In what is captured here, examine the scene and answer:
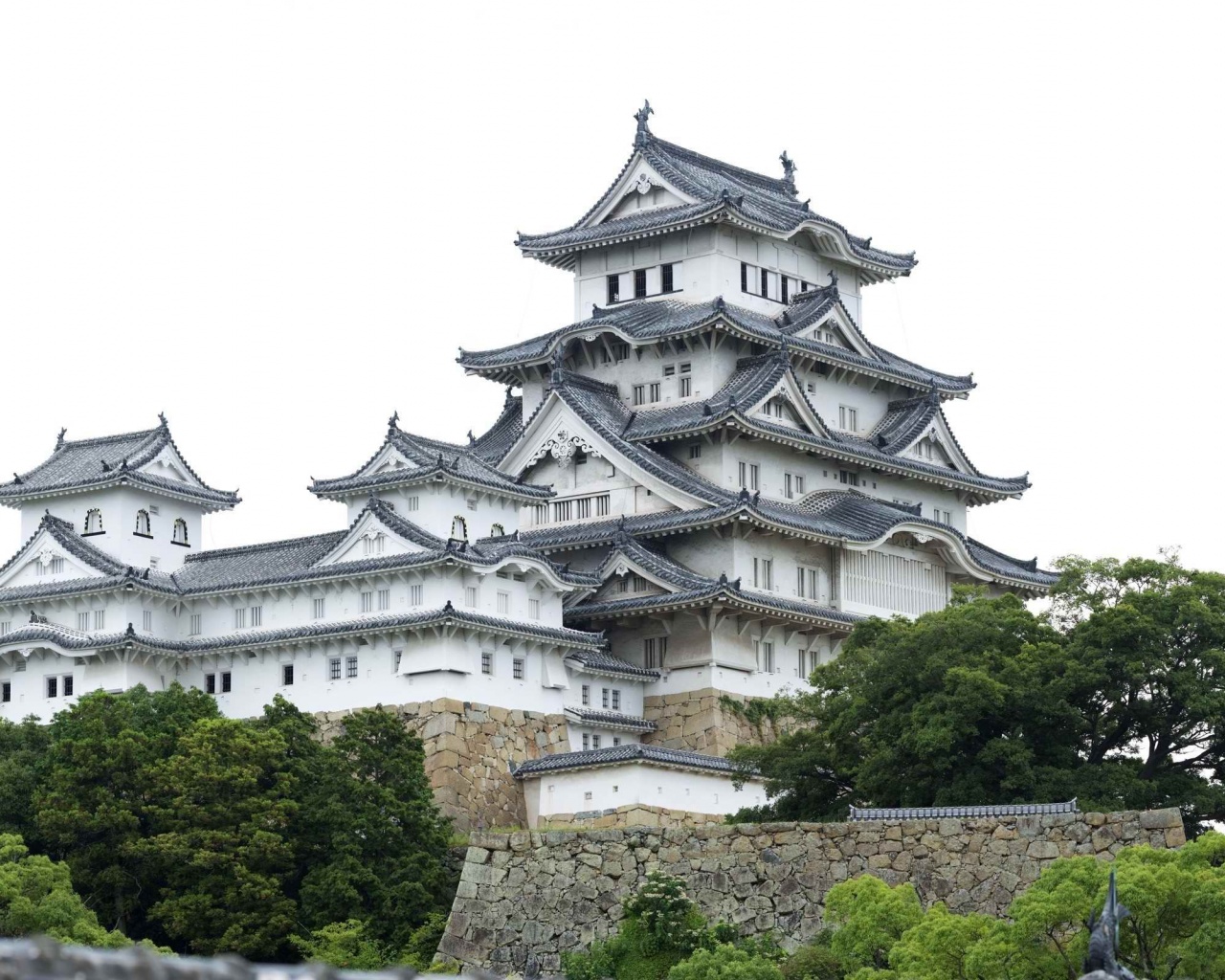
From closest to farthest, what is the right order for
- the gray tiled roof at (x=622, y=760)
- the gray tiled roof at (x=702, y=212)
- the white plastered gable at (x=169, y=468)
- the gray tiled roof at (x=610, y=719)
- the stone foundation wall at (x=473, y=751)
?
the gray tiled roof at (x=622, y=760) → the stone foundation wall at (x=473, y=751) → the gray tiled roof at (x=610, y=719) → the white plastered gable at (x=169, y=468) → the gray tiled roof at (x=702, y=212)

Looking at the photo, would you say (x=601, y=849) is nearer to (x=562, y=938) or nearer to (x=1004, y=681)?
(x=562, y=938)

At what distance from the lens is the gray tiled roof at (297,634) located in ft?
183

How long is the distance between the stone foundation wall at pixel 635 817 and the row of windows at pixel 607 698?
558 centimetres

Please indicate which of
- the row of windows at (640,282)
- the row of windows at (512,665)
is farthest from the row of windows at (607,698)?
the row of windows at (640,282)

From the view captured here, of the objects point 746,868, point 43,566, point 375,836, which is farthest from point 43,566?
point 746,868

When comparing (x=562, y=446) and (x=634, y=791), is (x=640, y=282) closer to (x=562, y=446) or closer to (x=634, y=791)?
(x=562, y=446)

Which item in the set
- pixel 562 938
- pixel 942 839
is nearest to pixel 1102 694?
pixel 942 839

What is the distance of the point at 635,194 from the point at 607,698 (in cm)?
1702

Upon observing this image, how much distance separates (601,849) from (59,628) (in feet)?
62.6

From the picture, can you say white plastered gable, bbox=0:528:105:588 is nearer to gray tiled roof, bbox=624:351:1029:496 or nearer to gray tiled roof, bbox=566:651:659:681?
gray tiled roof, bbox=566:651:659:681

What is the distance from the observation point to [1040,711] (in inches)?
1874

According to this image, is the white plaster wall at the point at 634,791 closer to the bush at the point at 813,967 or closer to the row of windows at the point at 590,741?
the row of windows at the point at 590,741

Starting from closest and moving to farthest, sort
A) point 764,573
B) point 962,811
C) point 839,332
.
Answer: point 962,811, point 764,573, point 839,332

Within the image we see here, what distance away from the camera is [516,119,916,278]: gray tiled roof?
223ft
